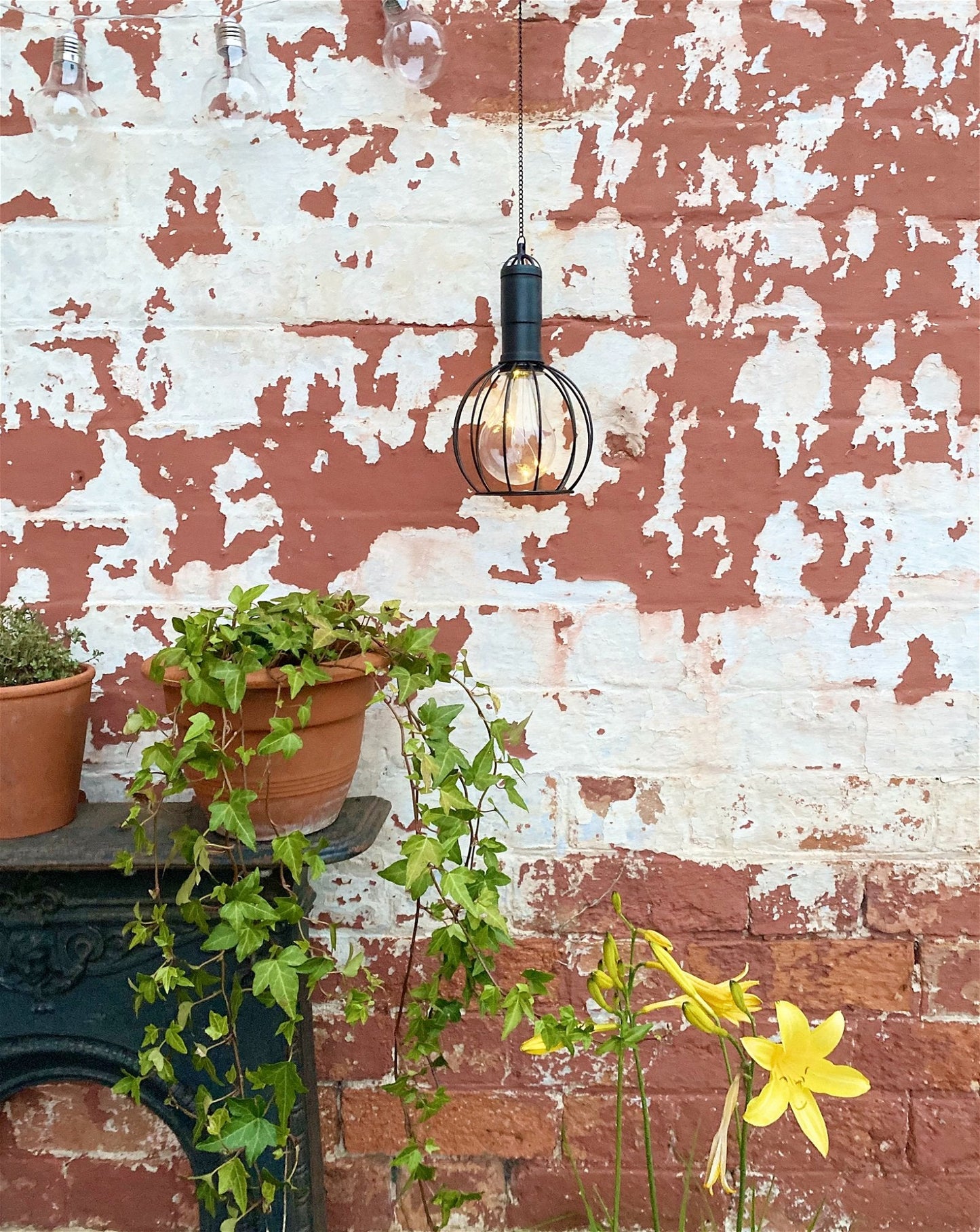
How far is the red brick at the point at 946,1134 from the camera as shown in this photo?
4.47 feet

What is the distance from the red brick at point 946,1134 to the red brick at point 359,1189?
807 mm

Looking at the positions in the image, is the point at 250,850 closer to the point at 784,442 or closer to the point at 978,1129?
the point at 784,442

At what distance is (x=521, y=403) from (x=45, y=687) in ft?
2.32

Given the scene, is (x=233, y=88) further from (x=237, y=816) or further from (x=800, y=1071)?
(x=800, y=1071)

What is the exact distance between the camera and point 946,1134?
1363mm

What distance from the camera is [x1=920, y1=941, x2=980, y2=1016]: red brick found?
4.43ft

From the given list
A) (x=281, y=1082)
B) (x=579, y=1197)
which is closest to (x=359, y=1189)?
Answer: (x=579, y=1197)

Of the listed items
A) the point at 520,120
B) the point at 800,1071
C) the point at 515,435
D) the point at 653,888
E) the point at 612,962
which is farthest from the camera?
the point at 653,888

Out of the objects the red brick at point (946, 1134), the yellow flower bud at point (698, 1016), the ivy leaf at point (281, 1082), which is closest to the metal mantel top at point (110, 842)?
the ivy leaf at point (281, 1082)

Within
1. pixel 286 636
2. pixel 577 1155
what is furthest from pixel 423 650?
pixel 577 1155

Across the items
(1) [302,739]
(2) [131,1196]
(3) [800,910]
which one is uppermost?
(1) [302,739]

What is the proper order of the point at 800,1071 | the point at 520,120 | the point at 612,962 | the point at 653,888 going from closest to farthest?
1. the point at 800,1071
2. the point at 612,962
3. the point at 520,120
4. the point at 653,888

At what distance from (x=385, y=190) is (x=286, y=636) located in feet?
2.18

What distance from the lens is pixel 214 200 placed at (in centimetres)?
127
